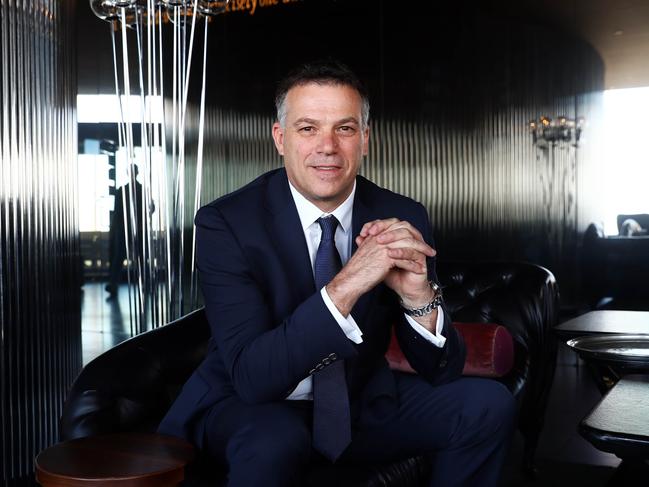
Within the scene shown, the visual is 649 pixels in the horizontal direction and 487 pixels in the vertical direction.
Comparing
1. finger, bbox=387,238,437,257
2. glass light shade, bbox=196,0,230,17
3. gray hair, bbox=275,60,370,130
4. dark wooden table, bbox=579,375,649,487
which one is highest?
glass light shade, bbox=196,0,230,17

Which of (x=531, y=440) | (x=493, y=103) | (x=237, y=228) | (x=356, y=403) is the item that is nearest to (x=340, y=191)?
(x=237, y=228)

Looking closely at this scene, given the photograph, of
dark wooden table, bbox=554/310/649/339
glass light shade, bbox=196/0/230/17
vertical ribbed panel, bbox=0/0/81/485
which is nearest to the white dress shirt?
dark wooden table, bbox=554/310/649/339

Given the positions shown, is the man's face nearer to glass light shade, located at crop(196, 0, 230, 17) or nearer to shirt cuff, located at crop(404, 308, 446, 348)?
shirt cuff, located at crop(404, 308, 446, 348)

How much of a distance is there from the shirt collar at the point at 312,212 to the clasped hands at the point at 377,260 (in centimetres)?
24

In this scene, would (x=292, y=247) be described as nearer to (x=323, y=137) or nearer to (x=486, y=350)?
(x=323, y=137)

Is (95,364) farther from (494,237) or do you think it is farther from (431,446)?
(494,237)

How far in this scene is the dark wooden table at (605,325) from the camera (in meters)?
2.70

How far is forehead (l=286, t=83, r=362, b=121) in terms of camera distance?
1.86m

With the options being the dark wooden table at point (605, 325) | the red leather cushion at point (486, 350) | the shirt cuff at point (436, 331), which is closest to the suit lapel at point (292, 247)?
the shirt cuff at point (436, 331)

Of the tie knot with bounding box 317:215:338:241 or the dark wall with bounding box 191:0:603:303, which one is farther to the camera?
the dark wall with bounding box 191:0:603:303

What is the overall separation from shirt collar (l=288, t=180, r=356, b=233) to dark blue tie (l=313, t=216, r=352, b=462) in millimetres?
112

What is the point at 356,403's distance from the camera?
1880 millimetres

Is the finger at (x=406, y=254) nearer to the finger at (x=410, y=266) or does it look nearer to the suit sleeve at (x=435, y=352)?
the finger at (x=410, y=266)

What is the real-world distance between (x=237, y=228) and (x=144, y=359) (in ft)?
1.61
